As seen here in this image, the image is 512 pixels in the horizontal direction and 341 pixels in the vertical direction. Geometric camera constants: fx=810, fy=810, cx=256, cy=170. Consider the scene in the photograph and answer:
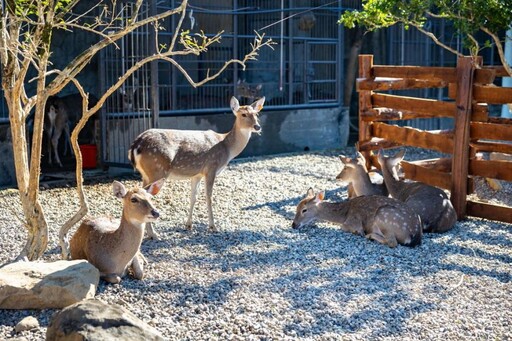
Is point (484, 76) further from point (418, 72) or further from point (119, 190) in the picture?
point (119, 190)

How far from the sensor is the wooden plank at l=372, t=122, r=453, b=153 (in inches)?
355

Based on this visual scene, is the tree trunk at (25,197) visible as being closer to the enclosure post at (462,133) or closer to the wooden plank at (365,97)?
the enclosure post at (462,133)

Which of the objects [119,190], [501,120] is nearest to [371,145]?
[501,120]

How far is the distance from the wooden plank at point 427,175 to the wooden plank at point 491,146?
44 centimetres

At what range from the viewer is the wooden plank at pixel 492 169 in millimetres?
8422

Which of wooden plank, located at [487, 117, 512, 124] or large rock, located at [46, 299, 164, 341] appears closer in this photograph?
large rock, located at [46, 299, 164, 341]

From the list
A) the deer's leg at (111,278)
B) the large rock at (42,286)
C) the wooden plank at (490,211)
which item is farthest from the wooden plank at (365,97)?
the large rock at (42,286)

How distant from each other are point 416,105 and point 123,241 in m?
4.66

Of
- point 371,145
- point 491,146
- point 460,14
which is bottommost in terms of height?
point 371,145

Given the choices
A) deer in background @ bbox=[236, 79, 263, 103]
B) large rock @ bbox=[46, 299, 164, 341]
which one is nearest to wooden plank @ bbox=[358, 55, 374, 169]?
deer in background @ bbox=[236, 79, 263, 103]

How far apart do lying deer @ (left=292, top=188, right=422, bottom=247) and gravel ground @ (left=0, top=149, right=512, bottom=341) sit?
4.3 inches

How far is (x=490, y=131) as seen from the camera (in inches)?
336

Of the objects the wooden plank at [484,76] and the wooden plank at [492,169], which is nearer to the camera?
the wooden plank at [492,169]

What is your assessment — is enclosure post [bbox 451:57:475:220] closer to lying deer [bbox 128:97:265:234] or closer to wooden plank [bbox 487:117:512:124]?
wooden plank [bbox 487:117:512:124]
